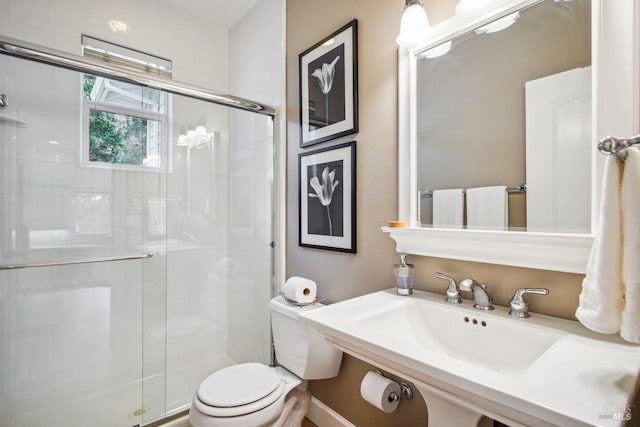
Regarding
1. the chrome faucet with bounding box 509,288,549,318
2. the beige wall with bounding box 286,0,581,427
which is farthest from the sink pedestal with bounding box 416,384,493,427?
the beige wall with bounding box 286,0,581,427

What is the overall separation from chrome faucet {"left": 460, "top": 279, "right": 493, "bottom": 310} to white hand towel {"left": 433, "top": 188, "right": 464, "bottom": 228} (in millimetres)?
211

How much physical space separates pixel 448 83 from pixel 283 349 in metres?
1.44

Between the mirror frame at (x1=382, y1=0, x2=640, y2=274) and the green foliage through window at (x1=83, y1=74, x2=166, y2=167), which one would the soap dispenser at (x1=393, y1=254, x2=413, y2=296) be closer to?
the mirror frame at (x1=382, y1=0, x2=640, y2=274)

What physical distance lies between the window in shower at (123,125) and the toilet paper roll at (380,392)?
5.54 ft

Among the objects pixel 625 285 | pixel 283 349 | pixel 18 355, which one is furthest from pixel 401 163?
pixel 18 355

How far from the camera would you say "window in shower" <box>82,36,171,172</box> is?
1814 mm

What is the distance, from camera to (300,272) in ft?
6.31

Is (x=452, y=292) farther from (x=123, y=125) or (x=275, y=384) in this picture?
(x=123, y=125)

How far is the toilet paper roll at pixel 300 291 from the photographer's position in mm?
1564

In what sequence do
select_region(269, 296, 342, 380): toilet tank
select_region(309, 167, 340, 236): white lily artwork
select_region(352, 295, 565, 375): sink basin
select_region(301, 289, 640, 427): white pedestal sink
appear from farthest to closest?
select_region(309, 167, 340, 236): white lily artwork → select_region(269, 296, 342, 380): toilet tank → select_region(352, 295, 565, 375): sink basin → select_region(301, 289, 640, 427): white pedestal sink

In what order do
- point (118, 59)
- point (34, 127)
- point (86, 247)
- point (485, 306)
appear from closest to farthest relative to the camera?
point (485, 306), point (34, 127), point (86, 247), point (118, 59)

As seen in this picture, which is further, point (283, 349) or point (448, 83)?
point (283, 349)

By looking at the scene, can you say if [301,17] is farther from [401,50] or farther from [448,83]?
[448,83]

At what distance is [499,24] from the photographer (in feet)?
3.41
